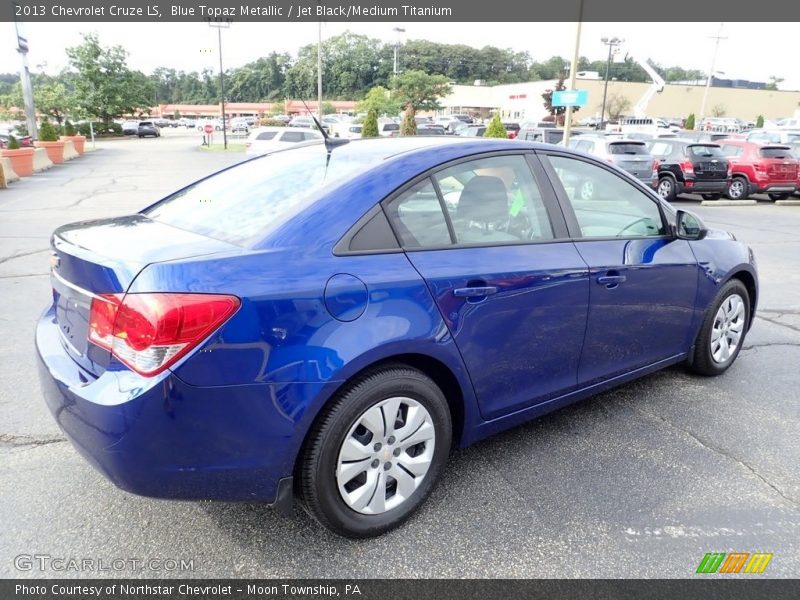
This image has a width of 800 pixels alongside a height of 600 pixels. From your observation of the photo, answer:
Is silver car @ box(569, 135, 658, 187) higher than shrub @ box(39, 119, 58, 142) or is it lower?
higher

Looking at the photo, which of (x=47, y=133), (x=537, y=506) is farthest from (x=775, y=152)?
(x=47, y=133)

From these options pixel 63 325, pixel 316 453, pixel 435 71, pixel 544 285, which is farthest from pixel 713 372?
pixel 435 71

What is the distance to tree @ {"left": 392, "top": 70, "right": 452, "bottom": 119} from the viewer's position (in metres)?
57.1

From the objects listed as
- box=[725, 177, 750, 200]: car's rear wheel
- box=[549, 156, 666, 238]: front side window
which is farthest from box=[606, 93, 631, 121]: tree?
box=[549, 156, 666, 238]: front side window

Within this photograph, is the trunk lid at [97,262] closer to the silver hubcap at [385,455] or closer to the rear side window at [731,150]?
the silver hubcap at [385,455]

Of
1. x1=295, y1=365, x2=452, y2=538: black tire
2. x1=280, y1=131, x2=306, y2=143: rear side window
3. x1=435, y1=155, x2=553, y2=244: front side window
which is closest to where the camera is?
x1=295, y1=365, x2=452, y2=538: black tire

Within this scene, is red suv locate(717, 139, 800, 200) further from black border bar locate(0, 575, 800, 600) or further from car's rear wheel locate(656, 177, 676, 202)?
black border bar locate(0, 575, 800, 600)

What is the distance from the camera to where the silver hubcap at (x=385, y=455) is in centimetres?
238

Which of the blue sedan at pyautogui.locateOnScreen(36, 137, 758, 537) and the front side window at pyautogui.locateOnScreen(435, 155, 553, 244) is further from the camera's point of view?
the front side window at pyautogui.locateOnScreen(435, 155, 553, 244)

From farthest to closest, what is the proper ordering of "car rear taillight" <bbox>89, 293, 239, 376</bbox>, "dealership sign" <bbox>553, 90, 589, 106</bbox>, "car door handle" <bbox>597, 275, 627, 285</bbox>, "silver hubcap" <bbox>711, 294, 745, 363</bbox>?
"dealership sign" <bbox>553, 90, 589, 106</bbox> < "silver hubcap" <bbox>711, 294, 745, 363</bbox> < "car door handle" <bbox>597, 275, 627, 285</bbox> < "car rear taillight" <bbox>89, 293, 239, 376</bbox>

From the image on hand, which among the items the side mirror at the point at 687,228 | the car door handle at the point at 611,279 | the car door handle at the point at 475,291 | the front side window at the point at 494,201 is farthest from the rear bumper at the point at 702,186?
the car door handle at the point at 475,291

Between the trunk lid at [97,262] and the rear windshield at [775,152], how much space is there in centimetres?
1726

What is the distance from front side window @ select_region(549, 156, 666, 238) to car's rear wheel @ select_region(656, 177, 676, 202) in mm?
13685

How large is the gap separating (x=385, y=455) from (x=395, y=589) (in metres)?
0.50
